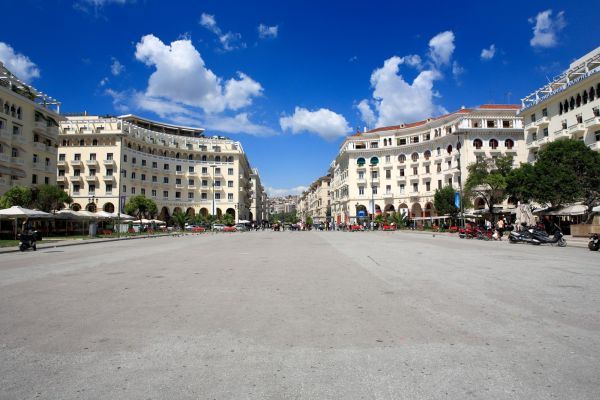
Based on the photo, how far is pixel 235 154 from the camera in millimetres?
85688

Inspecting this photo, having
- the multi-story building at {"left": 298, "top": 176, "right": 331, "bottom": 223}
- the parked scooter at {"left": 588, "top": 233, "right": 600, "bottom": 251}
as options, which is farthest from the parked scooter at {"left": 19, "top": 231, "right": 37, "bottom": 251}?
the multi-story building at {"left": 298, "top": 176, "right": 331, "bottom": 223}

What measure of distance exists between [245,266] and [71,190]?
223ft

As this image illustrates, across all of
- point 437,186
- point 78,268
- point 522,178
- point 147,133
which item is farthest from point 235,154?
point 78,268

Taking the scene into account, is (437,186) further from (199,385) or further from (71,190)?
(199,385)

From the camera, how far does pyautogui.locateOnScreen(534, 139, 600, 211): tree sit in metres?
32.9

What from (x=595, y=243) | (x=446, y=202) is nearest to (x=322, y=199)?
(x=446, y=202)

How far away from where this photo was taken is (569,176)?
108 ft

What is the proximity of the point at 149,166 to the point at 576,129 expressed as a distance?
2656 inches

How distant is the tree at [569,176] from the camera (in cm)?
3291

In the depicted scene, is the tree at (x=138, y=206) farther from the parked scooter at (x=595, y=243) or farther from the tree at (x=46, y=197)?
the parked scooter at (x=595, y=243)

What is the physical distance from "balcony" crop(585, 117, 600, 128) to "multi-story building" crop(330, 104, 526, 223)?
19.4m

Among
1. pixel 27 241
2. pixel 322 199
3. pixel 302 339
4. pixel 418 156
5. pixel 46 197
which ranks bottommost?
pixel 302 339

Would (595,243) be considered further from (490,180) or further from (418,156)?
(418,156)

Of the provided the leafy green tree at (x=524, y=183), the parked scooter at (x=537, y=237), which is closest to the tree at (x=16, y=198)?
the parked scooter at (x=537, y=237)
